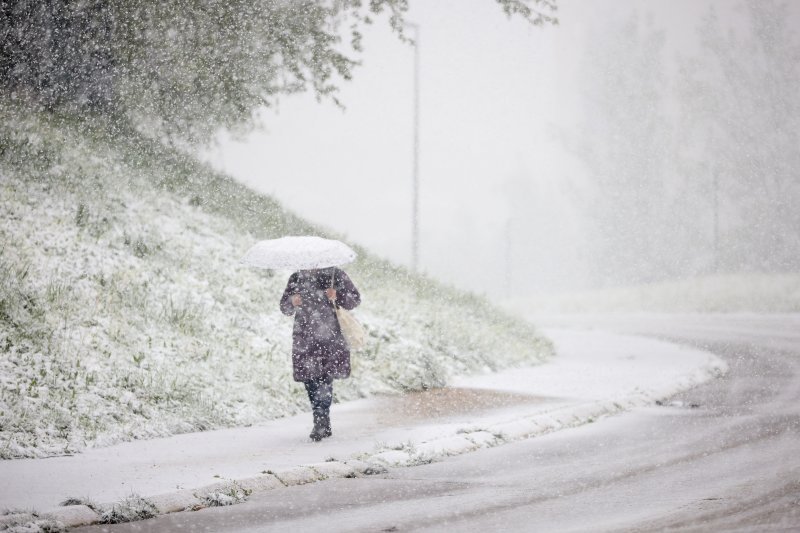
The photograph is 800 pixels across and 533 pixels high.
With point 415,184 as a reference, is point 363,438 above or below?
below

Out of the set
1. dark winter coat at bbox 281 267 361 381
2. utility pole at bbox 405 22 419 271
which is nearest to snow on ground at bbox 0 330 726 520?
dark winter coat at bbox 281 267 361 381

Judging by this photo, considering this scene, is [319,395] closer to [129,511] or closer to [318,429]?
[318,429]

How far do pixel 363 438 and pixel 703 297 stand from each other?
3378 centimetres

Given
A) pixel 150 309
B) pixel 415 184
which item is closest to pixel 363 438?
pixel 150 309

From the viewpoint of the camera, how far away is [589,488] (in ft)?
23.0

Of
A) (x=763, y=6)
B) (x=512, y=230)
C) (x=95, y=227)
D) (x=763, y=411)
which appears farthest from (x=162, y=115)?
(x=512, y=230)

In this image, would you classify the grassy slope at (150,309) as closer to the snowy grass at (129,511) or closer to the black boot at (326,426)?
the black boot at (326,426)

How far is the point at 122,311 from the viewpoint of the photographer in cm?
1209

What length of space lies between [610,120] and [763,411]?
39608 mm

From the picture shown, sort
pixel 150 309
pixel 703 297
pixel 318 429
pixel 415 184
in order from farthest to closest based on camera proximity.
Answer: pixel 703 297 → pixel 415 184 → pixel 150 309 → pixel 318 429

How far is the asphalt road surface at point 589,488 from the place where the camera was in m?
5.86

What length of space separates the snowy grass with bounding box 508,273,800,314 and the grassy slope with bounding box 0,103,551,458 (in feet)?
65.3

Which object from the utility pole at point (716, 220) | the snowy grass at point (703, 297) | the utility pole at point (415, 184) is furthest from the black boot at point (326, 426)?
the utility pole at point (716, 220)

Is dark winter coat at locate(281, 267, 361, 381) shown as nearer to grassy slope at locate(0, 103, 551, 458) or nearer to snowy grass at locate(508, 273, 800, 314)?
grassy slope at locate(0, 103, 551, 458)
